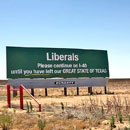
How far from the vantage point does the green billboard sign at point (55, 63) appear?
25.1 m

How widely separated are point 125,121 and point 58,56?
18.9 meters

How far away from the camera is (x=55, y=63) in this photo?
27.0 meters

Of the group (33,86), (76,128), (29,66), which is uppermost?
(29,66)

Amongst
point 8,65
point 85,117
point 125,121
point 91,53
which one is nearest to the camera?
point 125,121

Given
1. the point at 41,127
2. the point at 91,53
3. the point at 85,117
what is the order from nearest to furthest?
the point at 41,127 → the point at 85,117 → the point at 91,53

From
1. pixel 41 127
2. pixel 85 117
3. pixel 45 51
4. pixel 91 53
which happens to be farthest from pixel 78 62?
pixel 41 127

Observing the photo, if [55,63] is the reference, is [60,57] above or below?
above

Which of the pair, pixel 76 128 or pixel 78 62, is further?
pixel 78 62

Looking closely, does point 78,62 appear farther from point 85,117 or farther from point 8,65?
point 85,117

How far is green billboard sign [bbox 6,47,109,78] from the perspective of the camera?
25.1 metres

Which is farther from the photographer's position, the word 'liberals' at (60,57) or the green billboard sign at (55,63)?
the word 'liberals' at (60,57)

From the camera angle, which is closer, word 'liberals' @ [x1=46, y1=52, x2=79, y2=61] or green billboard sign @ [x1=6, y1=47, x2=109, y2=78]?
green billboard sign @ [x1=6, y1=47, x2=109, y2=78]

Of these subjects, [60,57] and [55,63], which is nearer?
[55,63]

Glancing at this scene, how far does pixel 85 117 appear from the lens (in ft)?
31.1
